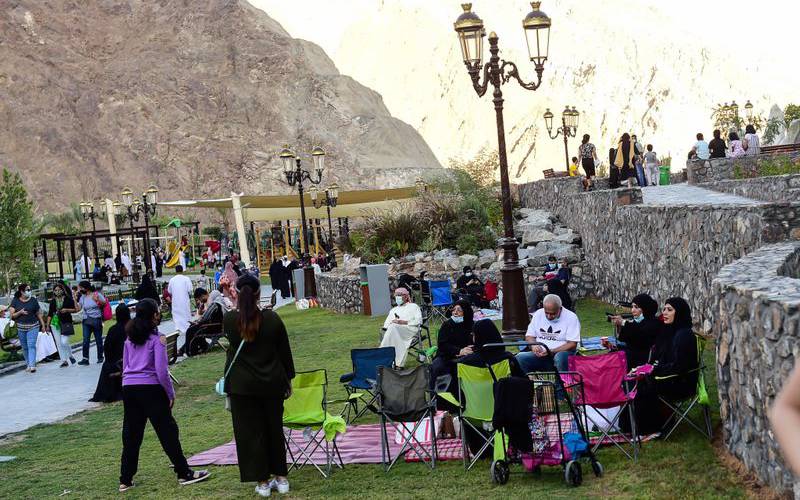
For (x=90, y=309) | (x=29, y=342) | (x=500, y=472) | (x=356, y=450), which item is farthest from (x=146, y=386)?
(x=29, y=342)

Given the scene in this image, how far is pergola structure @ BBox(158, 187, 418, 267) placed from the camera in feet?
109

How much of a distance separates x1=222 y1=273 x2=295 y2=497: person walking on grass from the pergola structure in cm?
2506

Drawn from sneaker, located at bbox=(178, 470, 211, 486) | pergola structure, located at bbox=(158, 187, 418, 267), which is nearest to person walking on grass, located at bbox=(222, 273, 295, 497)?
sneaker, located at bbox=(178, 470, 211, 486)

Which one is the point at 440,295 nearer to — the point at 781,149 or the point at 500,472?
the point at 500,472

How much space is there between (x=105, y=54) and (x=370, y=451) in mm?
88168

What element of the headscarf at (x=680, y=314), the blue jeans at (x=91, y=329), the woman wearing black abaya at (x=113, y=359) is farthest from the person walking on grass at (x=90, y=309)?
the headscarf at (x=680, y=314)

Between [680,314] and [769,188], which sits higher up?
[769,188]

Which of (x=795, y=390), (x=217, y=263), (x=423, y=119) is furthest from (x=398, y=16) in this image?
(x=795, y=390)

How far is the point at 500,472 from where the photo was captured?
703 centimetres

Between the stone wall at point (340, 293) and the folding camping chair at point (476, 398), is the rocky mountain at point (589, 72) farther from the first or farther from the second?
the folding camping chair at point (476, 398)

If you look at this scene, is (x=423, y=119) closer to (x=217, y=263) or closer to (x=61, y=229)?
(x=61, y=229)

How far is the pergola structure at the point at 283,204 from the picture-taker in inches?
1307

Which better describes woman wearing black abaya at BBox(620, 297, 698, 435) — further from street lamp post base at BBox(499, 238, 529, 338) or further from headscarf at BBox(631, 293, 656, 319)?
street lamp post base at BBox(499, 238, 529, 338)

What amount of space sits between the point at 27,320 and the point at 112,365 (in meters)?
5.89
